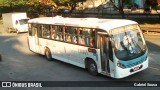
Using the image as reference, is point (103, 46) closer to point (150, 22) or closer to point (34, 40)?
point (34, 40)

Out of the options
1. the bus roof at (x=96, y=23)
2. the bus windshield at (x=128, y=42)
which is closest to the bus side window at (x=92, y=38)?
the bus roof at (x=96, y=23)

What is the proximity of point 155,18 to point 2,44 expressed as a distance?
18.1 meters

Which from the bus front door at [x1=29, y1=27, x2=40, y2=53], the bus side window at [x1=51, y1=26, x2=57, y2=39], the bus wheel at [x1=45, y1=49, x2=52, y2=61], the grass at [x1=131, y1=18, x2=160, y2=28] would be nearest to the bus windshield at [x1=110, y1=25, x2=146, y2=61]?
the bus side window at [x1=51, y1=26, x2=57, y2=39]

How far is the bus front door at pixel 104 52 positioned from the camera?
13898 mm

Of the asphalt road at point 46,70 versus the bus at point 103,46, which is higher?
the bus at point 103,46

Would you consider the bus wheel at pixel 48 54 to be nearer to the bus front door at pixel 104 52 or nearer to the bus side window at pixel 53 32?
the bus side window at pixel 53 32

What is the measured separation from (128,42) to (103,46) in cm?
116

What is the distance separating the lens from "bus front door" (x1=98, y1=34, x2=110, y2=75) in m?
13.9

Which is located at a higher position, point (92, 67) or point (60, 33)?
point (60, 33)

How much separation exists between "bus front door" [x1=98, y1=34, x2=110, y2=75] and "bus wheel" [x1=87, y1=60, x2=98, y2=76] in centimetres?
80

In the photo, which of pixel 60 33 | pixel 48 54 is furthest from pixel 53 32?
pixel 48 54

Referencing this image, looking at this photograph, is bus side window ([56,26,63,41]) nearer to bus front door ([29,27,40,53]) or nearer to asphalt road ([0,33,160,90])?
asphalt road ([0,33,160,90])

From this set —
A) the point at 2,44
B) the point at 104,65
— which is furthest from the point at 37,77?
the point at 2,44

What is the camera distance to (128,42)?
45.8 ft
